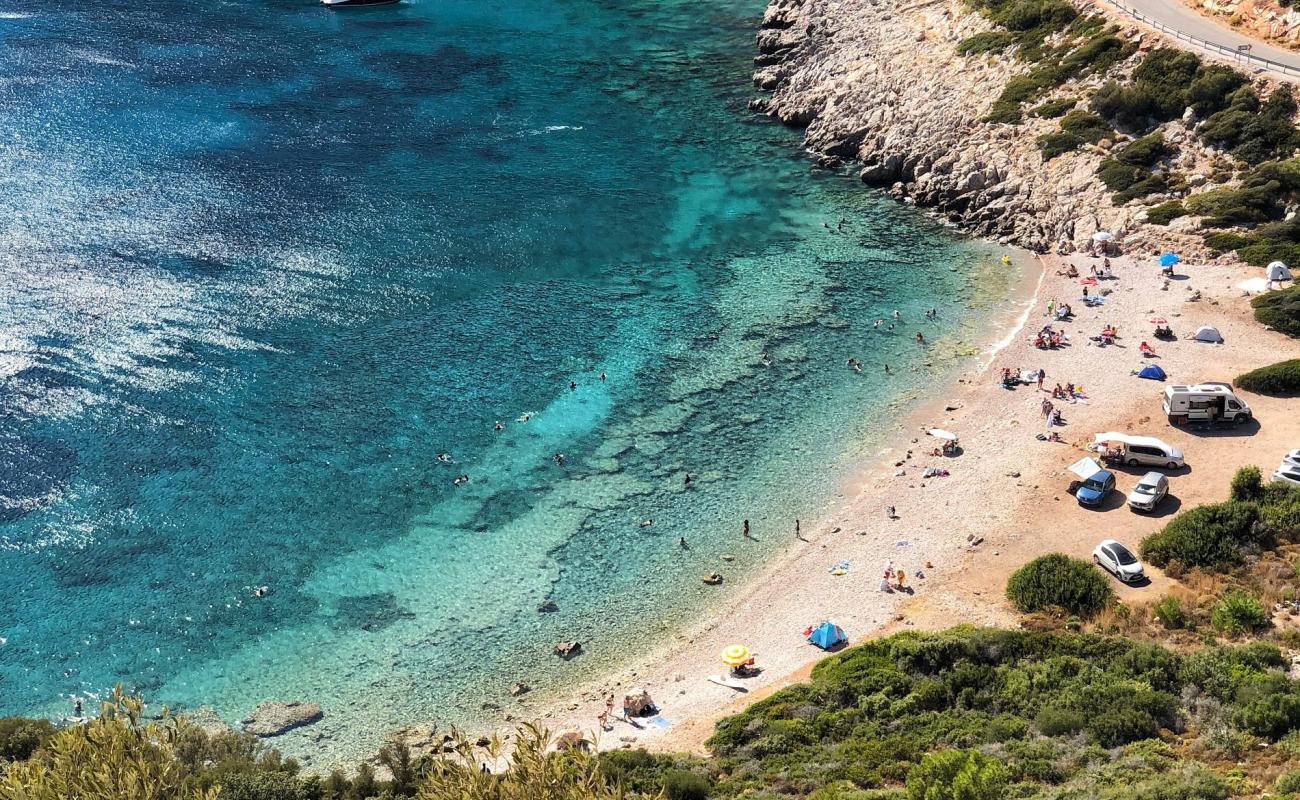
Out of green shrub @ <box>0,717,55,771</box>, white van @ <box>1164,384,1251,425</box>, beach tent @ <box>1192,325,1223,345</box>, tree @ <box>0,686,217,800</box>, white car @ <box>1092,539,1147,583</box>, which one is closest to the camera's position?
tree @ <box>0,686,217,800</box>

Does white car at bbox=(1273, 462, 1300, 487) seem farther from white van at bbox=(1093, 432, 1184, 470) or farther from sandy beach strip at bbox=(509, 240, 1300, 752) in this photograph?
white van at bbox=(1093, 432, 1184, 470)

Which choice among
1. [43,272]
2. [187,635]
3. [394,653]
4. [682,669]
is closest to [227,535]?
[187,635]

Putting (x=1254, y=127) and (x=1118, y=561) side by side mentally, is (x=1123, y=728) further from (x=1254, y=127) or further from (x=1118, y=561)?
(x=1254, y=127)

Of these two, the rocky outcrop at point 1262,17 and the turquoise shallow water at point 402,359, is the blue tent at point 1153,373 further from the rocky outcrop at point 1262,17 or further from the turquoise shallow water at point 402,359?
the rocky outcrop at point 1262,17

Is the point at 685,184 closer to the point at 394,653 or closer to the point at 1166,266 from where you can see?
the point at 1166,266

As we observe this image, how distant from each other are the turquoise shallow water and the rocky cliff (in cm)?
352

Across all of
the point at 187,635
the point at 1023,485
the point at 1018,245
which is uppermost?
the point at 1018,245

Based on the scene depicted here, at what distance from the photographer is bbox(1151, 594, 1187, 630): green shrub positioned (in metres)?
40.9

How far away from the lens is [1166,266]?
6788 centimetres

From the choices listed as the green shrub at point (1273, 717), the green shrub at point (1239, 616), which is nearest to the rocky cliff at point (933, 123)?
the green shrub at point (1239, 616)

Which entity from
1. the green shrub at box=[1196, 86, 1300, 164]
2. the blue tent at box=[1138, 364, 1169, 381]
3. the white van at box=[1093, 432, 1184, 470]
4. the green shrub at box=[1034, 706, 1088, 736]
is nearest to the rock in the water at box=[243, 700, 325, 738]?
the green shrub at box=[1034, 706, 1088, 736]

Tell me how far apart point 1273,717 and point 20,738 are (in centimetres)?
4074

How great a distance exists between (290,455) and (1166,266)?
5244cm

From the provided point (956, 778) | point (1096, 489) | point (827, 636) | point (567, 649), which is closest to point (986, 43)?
point (1096, 489)
